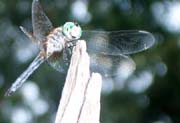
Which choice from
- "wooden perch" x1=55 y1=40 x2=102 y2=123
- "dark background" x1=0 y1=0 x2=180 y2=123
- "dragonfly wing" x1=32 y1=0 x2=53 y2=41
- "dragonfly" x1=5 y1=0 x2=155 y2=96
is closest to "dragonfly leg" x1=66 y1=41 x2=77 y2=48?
"dragonfly" x1=5 y1=0 x2=155 y2=96

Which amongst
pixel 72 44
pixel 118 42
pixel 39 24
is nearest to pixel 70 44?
pixel 72 44

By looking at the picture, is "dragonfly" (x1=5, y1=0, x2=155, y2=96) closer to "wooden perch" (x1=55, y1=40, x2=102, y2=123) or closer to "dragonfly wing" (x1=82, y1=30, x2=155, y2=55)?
"dragonfly wing" (x1=82, y1=30, x2=155, y2=55)

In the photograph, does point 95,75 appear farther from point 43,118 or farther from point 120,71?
point 43,118

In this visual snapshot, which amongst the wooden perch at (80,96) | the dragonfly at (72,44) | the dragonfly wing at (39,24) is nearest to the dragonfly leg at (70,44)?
the dragonfly at (72,44)

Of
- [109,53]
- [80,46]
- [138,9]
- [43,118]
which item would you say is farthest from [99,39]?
[43,118]

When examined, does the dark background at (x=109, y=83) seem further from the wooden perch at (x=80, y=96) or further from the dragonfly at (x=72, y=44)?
the wooden perch at (x=80, y=96)
